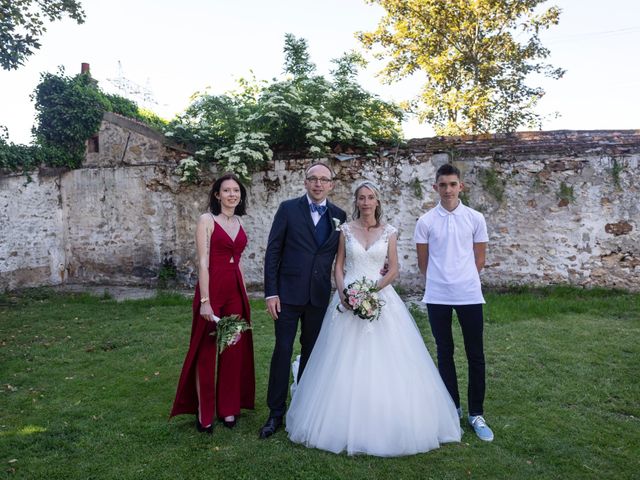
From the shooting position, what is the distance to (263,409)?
162 inches

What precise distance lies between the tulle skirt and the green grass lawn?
0.36 ft

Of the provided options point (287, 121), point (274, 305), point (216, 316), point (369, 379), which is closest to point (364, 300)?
point (369, 379)

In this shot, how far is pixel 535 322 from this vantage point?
22.8 feet

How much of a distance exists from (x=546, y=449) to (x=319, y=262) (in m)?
2.08

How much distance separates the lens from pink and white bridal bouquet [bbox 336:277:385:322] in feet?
11.2

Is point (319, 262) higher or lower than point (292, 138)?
lower

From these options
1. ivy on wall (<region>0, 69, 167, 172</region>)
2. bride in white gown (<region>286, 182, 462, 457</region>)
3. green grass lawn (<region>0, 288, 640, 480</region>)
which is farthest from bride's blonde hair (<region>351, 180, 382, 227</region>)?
ivy on wall (<region>0, 69, 167, 172</region>)

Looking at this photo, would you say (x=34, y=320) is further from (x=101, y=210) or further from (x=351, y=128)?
(x=351, y=128)

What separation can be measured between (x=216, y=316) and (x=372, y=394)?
4.38 feet

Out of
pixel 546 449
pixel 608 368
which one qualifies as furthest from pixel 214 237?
pixel 608 368

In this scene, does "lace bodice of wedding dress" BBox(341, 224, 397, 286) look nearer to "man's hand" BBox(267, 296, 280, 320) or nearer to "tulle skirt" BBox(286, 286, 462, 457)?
"tulle skirt" BBox(286, 286, 462, 457)

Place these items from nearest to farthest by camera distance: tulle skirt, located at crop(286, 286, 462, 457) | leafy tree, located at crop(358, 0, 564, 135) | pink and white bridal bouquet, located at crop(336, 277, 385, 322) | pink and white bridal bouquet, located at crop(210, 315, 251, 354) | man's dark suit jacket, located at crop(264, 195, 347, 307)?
tulle skirt, located at crop(286, 286, 462, 457) < pink and white bridal bouquet, located at crop(336, 277, 385, 322) < pink and white bridal bouquet, located at crop(210, 315, 251, 354) < man's dark suit jacket, located at crop(264, 195, 347, 307) < leafy tree, located at crop(358, 0, 564, 135)

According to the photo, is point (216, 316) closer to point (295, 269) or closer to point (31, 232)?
point (295, 269)

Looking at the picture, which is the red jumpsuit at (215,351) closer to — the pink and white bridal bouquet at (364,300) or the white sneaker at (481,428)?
the pink and white bridal bouquet at (364,300)
